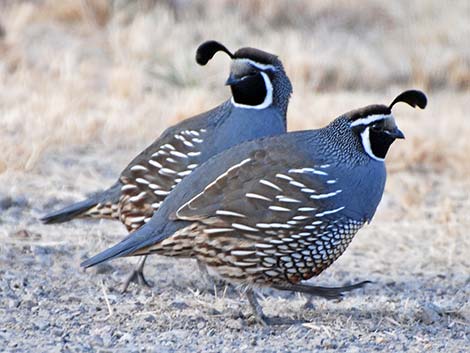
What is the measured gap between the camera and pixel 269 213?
491 centimetres

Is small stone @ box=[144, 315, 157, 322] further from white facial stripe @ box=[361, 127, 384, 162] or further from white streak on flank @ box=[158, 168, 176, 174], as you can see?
white facial stripe @ box=[361, 127, 384, 162]

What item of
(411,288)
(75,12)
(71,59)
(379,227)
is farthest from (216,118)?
(75,12)

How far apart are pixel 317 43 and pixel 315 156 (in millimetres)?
7099

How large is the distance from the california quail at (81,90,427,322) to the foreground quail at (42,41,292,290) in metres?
0.65

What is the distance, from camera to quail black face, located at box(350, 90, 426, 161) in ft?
17.2

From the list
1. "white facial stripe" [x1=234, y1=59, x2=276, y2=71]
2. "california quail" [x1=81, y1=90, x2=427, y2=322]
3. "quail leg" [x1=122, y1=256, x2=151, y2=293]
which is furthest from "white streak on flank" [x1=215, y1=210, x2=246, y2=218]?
"white facial stripe" [x1=234, y1=59, x2=276, y2=71]

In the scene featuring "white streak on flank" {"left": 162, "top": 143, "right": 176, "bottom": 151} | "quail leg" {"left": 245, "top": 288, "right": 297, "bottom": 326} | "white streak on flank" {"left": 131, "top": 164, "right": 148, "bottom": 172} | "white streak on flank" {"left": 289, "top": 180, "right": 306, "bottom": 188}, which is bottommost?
"quail leg" {"left": 245, "top": 288, "right": 297, "bottom": 326}

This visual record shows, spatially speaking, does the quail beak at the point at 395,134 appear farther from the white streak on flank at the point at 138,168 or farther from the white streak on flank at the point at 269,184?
the white streak on flank at the point at 138,168

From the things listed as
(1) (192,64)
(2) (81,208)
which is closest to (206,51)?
(2) (81,208)

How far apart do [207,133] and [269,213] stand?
1.02 meters

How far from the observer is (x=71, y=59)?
33.4ft

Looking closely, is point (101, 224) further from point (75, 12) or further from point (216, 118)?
point (75, 12)

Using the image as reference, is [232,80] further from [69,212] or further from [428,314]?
[428,314]

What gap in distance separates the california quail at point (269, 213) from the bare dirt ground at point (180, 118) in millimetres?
261
